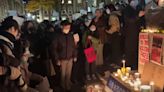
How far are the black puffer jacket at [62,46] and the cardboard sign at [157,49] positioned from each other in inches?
158

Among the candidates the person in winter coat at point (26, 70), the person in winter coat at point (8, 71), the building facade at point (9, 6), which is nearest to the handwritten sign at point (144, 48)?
the person in winter coat at point (26, 70)

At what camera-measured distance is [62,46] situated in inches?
444

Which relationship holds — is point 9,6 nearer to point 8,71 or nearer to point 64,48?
point 64,48

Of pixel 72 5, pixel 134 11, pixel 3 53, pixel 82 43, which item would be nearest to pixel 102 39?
pixel 82 43

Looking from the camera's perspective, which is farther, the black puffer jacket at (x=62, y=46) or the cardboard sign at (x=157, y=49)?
the black puffer jacket at (x=62, y=46)

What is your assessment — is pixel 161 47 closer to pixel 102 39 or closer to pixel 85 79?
pixel 85 79

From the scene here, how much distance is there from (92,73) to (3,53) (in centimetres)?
674

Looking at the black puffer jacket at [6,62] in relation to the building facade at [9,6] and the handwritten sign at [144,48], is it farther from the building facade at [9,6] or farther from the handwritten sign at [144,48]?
the building facade at [9,6]

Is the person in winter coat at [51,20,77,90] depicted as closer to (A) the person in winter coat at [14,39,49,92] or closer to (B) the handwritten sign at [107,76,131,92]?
(A) the person in winter coat at [14,39,49,92]

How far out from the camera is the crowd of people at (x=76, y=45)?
11109mm

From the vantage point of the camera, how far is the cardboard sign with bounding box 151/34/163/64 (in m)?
7.34

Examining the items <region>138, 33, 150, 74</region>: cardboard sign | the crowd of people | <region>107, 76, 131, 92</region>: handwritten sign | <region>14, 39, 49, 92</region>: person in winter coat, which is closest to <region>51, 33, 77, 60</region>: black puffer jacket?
the crowd of people

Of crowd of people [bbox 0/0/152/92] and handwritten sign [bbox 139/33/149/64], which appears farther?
crowd of people [bbox 0/0/152/92]

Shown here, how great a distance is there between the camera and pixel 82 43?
41.6ft
